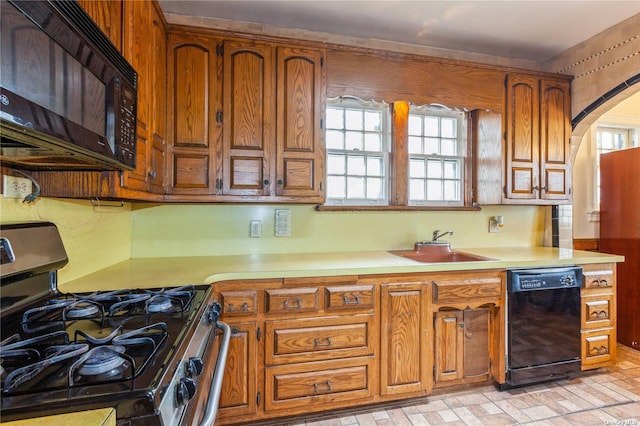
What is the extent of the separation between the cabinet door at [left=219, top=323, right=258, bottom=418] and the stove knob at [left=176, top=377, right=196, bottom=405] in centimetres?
91

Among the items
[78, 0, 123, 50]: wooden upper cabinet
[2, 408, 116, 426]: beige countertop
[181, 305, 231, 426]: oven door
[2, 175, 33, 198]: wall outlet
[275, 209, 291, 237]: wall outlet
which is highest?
[78, 0, 123, 50]: wooden upper cabinet

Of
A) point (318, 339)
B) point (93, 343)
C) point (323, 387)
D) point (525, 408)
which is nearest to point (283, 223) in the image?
point (318, 339)

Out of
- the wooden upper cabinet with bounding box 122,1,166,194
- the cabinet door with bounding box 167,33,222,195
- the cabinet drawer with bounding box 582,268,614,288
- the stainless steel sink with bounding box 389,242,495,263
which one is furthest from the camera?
the stainless steel sink with bounding box 389,242,495,263

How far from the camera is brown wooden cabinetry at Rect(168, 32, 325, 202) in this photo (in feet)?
6.45

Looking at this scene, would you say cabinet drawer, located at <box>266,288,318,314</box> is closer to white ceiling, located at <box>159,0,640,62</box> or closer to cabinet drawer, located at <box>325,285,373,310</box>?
cabinet drawer, located at <box>325,285,373,310</box>

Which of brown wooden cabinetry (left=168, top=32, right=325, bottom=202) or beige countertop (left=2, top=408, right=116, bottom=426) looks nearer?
beige countertop (left=2, top=408, right=116, bottom=426)

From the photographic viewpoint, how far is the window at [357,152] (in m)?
2.50

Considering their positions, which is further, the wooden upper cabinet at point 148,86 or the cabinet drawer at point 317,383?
the cabinet drawer at point 317,383

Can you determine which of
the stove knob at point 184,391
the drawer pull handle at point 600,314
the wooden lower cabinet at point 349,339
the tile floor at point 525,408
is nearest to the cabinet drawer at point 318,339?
the wooden lower cabinet at point 349,339

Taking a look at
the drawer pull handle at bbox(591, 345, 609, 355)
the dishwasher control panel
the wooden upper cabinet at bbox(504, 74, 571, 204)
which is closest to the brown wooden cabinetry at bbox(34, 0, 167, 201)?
the dishwasher control panel

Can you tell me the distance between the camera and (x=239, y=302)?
67.7 inches

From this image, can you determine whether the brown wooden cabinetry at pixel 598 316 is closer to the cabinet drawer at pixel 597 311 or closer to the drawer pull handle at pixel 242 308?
the cabinet drawer at pixel 597 311

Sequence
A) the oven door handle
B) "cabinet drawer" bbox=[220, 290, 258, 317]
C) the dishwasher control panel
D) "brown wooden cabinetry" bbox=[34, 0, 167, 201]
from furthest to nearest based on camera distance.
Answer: the dishwasher control panel
"cabinet drawer" bbox=[220, 290, 258, 317]
"brown wooden cabinetry" bbox=[34, 0, 167, 201]
the oven door handle

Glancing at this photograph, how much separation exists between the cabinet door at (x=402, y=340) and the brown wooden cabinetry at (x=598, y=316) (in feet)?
4.08
